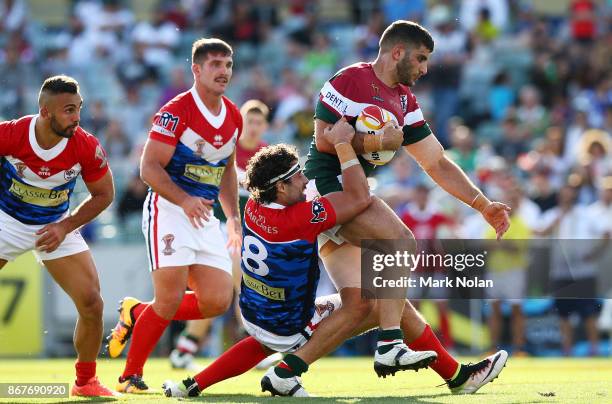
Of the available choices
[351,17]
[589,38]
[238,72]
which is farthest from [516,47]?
[238,72]

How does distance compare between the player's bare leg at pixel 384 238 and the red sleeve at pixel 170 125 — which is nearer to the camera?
the player's bare leg at pixel 384 238

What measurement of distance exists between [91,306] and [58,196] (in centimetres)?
84

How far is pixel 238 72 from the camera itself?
20.8 m

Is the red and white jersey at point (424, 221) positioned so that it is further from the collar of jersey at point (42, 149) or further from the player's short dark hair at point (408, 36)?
the collar of jersey at point (42, 149)

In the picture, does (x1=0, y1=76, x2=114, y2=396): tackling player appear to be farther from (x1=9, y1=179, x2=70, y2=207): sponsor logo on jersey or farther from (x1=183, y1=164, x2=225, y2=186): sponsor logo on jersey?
(x1=183, y1=164, x2=225, y2=186): sponsor logo on jersey

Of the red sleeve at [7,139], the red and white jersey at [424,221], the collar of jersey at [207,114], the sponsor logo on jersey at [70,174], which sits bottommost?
the red and white jersey at [424,221]

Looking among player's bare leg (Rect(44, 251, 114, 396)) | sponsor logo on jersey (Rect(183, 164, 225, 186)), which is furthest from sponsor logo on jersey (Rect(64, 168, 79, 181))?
sponsor logo on jersey (Rect(183, 164, 225, 186))

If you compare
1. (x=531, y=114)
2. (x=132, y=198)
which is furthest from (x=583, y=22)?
(x=132, y=198)

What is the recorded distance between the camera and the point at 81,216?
330 inches

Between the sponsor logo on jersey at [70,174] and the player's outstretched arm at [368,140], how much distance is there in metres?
1.77

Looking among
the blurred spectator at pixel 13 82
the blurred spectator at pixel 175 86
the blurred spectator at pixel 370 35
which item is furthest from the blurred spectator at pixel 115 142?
the blurred spectator at pixel 370 35

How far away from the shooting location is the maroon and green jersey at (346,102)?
27.0 ft

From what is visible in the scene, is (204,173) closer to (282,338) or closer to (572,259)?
(282,338)

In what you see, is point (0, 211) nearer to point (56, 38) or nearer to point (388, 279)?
point (388, 279)
